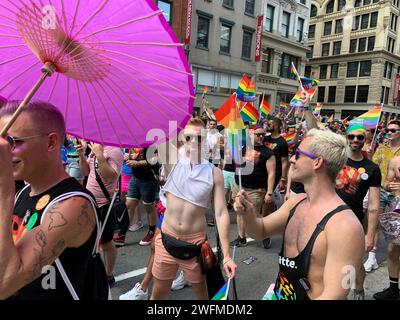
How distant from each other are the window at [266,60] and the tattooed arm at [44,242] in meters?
26.9

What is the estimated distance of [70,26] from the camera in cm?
145

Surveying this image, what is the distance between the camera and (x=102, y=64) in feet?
5.25

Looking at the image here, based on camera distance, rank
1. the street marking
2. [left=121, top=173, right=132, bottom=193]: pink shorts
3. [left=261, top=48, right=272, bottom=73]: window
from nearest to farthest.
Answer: the street marking
[left=121, top=173, right=132, bottom=193]: pink shorts
[left=261, top=48, right=272, bottom=73]: window

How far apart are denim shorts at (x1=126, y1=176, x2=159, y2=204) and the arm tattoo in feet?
12.3

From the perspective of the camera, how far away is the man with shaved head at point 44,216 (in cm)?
125

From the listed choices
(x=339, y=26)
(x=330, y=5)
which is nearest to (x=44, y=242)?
(x=330, y=5)

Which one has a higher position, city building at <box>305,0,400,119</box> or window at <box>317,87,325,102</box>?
city building at <box>305,0,400,119</box>

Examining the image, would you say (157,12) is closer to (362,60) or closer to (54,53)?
(54,53)

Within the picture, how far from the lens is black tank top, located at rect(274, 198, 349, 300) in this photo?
68.9 inches

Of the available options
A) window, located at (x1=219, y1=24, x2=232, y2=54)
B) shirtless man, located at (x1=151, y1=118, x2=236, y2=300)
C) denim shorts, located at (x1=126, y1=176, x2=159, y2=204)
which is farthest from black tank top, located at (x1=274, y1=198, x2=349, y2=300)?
window, located at (x1=219, y1=24, x2=232, y2=54)

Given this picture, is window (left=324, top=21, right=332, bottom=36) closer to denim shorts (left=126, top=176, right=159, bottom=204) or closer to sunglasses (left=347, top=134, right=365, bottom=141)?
denim shorts (left=126, top=176, right=159, bottom=204)

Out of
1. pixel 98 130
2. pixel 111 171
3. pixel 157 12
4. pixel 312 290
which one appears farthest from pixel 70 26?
pixel 111 171

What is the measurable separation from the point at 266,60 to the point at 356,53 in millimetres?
21746

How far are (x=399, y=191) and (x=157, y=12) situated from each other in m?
3.68
